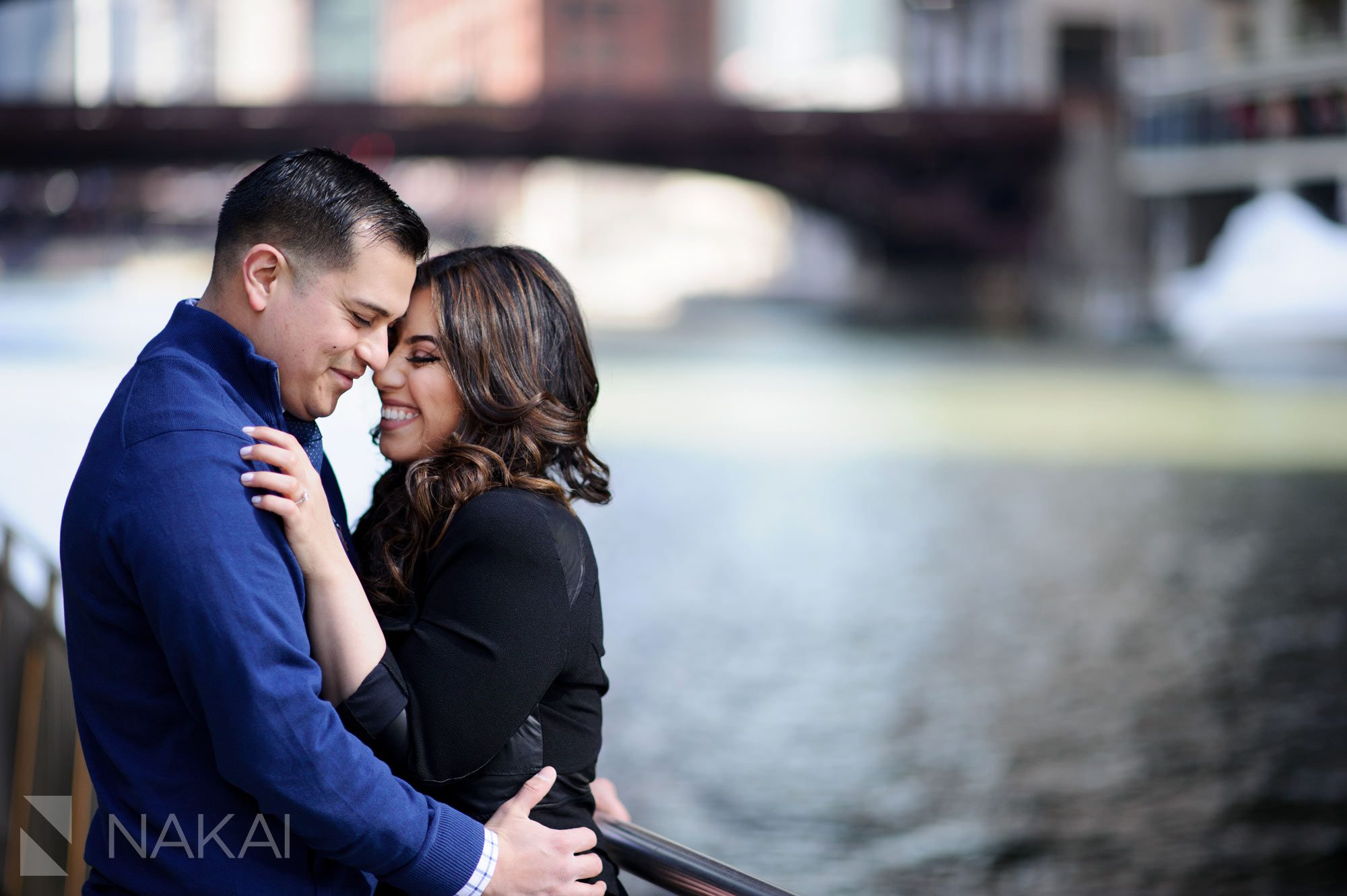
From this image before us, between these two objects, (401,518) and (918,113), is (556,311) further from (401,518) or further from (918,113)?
(918,113)

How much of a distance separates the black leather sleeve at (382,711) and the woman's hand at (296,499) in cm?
15

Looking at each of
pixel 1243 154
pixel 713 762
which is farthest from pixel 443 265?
pixel 1243 154

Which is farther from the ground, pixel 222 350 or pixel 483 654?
pixel 222 350

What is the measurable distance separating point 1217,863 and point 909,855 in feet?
4.51

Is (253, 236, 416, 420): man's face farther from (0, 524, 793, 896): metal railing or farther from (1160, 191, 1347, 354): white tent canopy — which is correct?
(1160, 191, 1347, 354): white tent canopy

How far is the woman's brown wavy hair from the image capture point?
2.04m

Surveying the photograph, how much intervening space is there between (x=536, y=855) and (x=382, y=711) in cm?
27

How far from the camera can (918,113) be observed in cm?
3975

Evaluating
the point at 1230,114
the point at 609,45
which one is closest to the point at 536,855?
the point at 1230,114

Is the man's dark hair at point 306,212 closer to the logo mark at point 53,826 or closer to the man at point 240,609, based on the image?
the man at point 240,609

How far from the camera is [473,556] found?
6.29 ft

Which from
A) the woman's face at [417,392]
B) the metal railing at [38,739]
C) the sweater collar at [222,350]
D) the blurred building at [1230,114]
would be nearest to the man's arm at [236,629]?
the sweater collar at [222,350]

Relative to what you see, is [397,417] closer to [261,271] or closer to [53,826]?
[261,271]

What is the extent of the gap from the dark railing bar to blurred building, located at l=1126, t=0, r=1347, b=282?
33132mm
